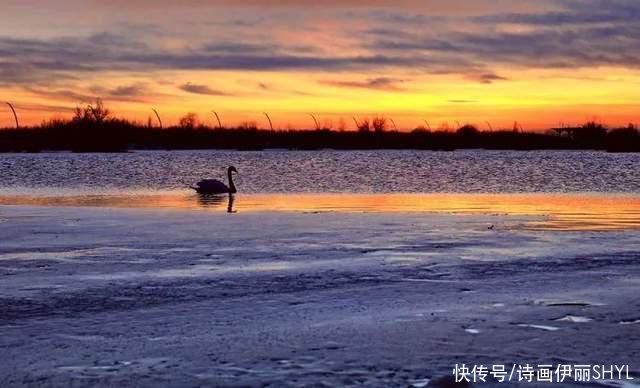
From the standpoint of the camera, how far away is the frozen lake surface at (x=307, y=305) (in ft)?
20.0

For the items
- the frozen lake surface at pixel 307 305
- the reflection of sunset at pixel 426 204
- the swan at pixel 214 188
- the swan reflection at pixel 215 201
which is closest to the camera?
the frozen lake surface at pixel 307 305

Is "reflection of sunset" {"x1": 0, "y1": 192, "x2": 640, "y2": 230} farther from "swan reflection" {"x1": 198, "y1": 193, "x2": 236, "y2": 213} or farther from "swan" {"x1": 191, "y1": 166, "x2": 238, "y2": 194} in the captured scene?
"swan" {"x1": 191, "y1": 166, "x2": 238, "y2": 194}

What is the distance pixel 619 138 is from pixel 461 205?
107 m

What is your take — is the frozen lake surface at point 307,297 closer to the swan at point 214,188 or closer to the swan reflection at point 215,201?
the swan reflection at point 215,201

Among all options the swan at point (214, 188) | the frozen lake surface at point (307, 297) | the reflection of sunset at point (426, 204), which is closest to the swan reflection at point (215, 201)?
the reflection of sunset at point (426, 204)

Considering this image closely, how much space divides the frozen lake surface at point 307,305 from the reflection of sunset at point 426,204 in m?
4.08

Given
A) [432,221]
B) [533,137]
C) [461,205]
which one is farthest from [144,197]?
[533,137]

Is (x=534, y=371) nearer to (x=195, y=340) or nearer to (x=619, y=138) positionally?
(x=195, y=340)

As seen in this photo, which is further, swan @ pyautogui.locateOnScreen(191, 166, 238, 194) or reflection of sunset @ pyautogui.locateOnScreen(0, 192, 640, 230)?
swan @ pyautogui.locateOnScreen(191, 166, 238, 194)

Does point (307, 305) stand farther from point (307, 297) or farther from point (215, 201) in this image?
point (215, 201)

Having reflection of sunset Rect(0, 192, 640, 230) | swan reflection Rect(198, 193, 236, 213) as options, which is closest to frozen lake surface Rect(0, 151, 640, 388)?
reflection of sunset Rect(0, 192, 640, 230)

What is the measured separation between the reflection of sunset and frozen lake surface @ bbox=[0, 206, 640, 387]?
13.4 feet

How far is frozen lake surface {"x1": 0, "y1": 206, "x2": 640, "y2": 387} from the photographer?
6.11 meters

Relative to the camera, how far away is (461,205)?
77.6ft
